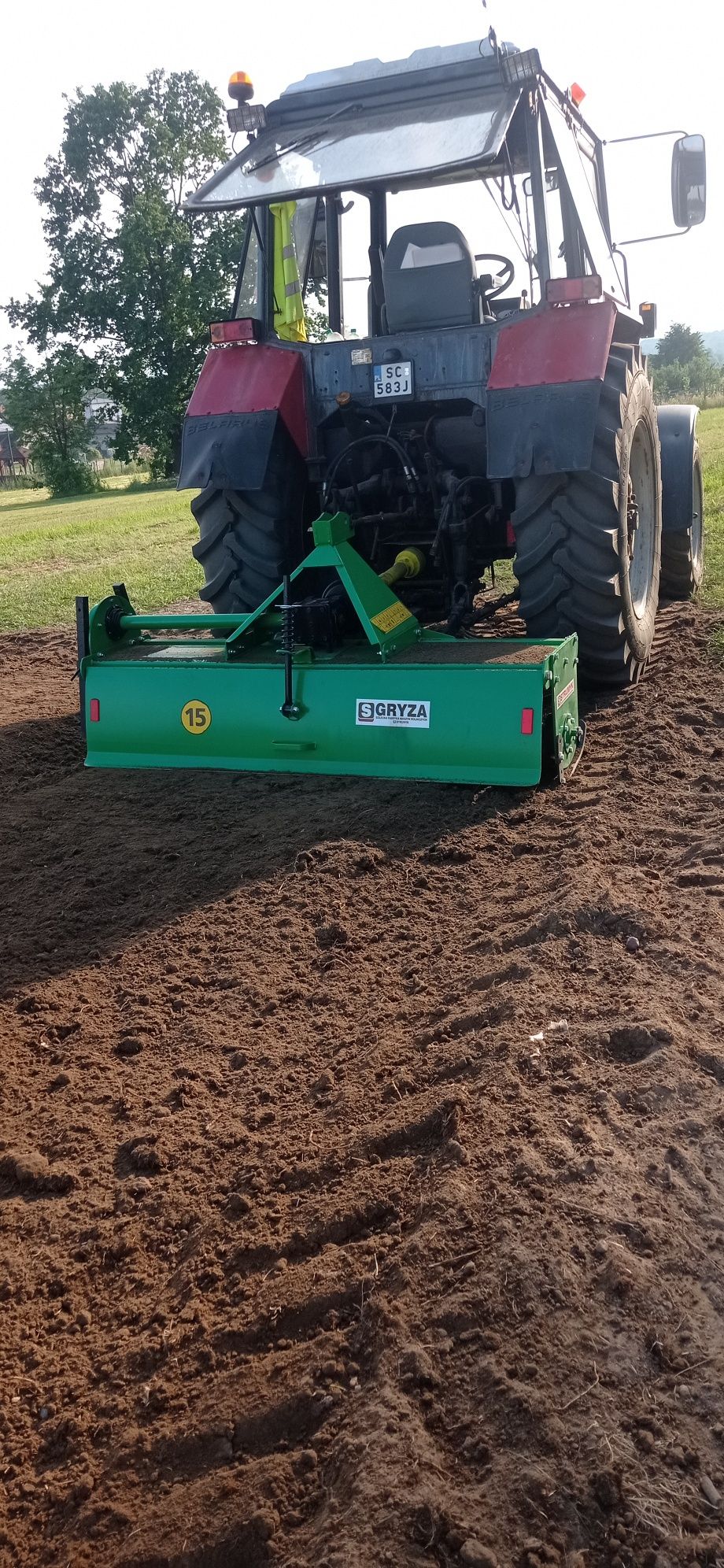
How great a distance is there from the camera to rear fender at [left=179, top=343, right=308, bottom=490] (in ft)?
16.5

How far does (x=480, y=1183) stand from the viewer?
82.4 inches

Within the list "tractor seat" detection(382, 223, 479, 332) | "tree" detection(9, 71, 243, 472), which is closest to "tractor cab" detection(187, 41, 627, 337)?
"tractor seat" detection(382, 223, 479, 332)

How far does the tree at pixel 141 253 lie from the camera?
3306cm

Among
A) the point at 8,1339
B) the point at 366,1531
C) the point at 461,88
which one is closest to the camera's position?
the point at 366,1531

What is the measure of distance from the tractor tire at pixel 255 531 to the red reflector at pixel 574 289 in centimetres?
124

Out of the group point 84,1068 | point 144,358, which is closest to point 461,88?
point 84,1068

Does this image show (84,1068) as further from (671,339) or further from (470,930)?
(671,339)

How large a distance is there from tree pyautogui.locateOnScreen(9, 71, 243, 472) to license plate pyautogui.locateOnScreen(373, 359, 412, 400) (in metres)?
29.0

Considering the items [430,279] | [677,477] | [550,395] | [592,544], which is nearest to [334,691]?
[592,544]

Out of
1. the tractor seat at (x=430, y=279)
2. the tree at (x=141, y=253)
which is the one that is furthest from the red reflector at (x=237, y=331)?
the tree at (x=141, y=253)

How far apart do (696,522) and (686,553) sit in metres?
0.38

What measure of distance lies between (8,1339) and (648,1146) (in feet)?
3.68

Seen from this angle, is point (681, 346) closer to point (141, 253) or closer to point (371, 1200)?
point (141, 253)

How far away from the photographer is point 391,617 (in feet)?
15.2
